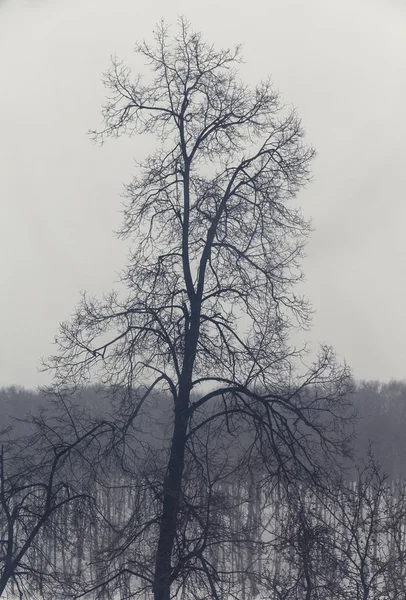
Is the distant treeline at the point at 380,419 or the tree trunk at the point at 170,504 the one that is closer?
the tree trunk at the point at 170,504

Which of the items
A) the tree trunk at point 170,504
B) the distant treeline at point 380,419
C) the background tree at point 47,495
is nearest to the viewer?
the tree trunk at point 170,504

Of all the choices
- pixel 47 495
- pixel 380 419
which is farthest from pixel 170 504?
pixel 380 419

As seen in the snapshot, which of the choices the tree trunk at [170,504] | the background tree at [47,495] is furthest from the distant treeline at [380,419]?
the tree trunk at [170,504]

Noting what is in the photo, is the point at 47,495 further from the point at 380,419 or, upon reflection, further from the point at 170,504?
the point at 380,419

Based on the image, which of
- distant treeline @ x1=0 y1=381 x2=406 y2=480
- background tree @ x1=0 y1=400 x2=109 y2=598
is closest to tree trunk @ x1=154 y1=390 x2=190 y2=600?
background tree @ x1=0 y1=400 x2=109 y2=598

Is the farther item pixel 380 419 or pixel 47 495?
pixel 380 419

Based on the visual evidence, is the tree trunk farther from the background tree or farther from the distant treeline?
the distant treeline

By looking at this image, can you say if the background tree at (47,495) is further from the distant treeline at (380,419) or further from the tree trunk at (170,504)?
the distant treeline at (380,419)

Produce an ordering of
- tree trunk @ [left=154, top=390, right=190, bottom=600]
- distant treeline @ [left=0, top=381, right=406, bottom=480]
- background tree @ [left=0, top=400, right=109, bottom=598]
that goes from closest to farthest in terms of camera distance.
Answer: tree trunk @ [left=154, top=390, right=190, bottom=600]
background tree @ [left=0, top=400, right=109, bottom=598]
distant treeline @ [left=0, top=381, right=406, bottom=480]

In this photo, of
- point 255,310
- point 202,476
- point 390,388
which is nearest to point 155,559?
point 202,476

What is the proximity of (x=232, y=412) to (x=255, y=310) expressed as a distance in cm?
190

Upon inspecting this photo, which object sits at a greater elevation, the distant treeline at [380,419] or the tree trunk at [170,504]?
the distant treeline at [380,419]

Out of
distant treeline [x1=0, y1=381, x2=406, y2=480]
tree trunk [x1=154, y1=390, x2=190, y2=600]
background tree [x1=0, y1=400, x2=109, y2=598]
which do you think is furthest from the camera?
distant treeline [x1=0, y1=381, x2=406, y2=480]

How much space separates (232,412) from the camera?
1379 centimetres
